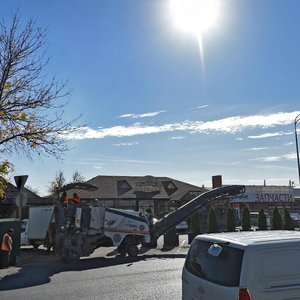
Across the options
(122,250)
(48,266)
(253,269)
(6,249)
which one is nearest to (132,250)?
(122,250)

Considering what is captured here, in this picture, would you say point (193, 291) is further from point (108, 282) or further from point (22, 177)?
point (22, 177)

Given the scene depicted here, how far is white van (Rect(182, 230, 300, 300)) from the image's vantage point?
495cm

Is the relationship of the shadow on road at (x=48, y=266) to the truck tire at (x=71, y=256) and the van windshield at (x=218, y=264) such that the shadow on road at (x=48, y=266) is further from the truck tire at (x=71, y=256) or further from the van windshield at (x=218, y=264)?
the van windshield at (x=218, y=264)

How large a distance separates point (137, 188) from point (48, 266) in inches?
1504

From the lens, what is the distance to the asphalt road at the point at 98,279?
11.1 m

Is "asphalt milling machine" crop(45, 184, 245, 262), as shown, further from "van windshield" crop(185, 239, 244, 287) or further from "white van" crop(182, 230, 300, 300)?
"white van" crop(182, 230, 300, 300)

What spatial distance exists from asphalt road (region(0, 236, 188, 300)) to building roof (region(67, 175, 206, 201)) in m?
32.1

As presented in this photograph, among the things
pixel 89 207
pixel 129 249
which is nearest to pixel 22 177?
pixel 89 207

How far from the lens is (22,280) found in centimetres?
1380

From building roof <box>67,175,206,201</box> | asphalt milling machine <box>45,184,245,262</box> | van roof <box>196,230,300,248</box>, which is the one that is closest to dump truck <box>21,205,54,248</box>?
asphalt milling machine <box>45,184,245,262</box>

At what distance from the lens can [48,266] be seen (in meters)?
17.5

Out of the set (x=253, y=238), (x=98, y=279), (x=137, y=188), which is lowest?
(x=98, y=279)

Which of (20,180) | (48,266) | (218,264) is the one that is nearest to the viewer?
(218,264)

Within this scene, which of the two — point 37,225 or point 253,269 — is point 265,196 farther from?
point 253,269
